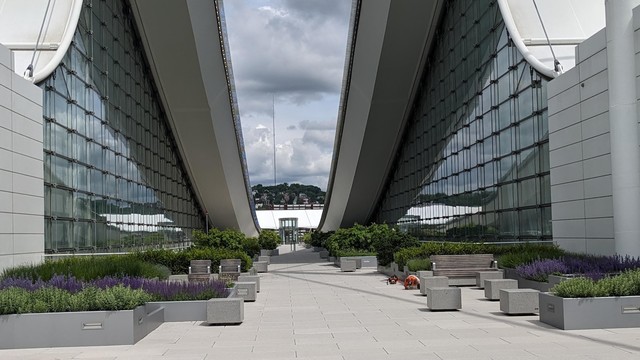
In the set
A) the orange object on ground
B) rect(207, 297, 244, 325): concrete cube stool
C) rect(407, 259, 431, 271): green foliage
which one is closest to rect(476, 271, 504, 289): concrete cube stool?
the orange object on ground

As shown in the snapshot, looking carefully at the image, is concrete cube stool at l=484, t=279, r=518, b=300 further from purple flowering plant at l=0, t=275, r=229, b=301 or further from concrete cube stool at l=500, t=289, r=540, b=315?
purple flowering plant at l=0, t=275, r=229, b=301

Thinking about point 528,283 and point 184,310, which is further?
point 528,283

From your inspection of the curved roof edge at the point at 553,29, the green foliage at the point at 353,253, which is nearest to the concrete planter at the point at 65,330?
the curved roof edge at the point at 553,29

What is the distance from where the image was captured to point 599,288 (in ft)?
35.4

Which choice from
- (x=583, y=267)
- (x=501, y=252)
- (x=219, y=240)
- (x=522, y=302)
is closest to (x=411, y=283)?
(x=501, y=252)

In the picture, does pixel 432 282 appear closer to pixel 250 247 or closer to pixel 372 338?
pixel 372 338

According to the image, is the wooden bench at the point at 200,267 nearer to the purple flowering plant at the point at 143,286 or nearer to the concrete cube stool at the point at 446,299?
the purple flowering plant at the point at 143,286

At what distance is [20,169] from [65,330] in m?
7.46

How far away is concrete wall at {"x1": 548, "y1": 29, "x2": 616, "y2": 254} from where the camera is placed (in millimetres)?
15391

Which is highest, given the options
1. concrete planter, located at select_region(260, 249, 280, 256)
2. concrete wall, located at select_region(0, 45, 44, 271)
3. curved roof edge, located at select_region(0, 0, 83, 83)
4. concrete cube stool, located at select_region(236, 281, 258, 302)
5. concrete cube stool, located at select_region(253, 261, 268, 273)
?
curved roof edge, located at select_region(0, 0, 83, 83)

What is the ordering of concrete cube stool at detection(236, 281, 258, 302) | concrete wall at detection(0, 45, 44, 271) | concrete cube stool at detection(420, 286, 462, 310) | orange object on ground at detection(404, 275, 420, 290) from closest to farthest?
1. concrete cube stool at detection(420, 286, 462, 310)
2. concrete wall at detection(0, 45, 44, 271)
3. concrete cube stool at detection(236, 281, 258, 302)
4. orange object on ground at detection(404, 275, 420, 290)

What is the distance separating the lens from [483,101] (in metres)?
26.8

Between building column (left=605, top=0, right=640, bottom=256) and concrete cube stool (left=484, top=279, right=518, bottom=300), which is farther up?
building column (left=605, top=0, right=640, bottom=256)

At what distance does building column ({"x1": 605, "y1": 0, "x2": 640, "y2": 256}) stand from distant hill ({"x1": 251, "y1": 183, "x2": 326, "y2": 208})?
120m
